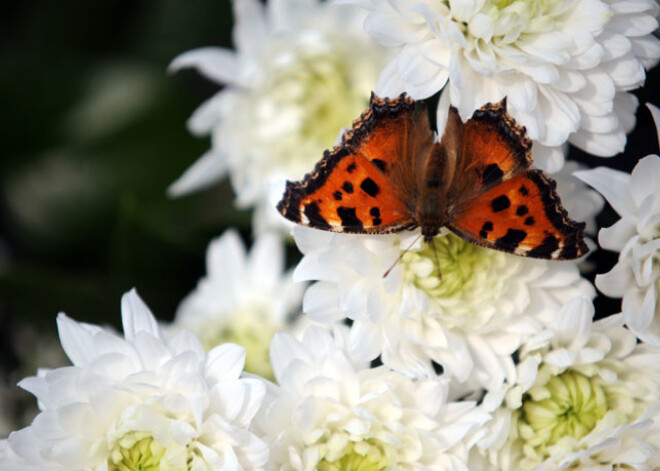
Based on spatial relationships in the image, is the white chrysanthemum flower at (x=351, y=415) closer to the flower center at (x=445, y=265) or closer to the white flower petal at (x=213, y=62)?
the flower center at (x=445, y=265)

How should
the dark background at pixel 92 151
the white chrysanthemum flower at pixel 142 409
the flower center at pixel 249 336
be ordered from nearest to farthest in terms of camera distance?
1. the white chrysanthemum flower at pixel 142 409
2. the flower center at pixel 249 336
3. the dark background at pixel 92 151

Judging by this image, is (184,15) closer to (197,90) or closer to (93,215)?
(197,90)

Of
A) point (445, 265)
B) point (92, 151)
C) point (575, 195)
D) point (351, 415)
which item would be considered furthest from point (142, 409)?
point (92, 151)

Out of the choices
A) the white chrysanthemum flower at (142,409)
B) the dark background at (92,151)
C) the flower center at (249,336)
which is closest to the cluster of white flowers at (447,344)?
the white chrysanthemum flower at (142,409)

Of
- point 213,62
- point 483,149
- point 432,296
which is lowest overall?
point 432,296

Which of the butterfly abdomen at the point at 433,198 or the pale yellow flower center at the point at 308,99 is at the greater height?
the pale yellow flower center at the point at 308,99

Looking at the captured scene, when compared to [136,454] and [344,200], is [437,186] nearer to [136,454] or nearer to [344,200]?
[344,200]

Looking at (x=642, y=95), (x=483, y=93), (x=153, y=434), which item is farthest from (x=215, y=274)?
(x=642, y=95)
